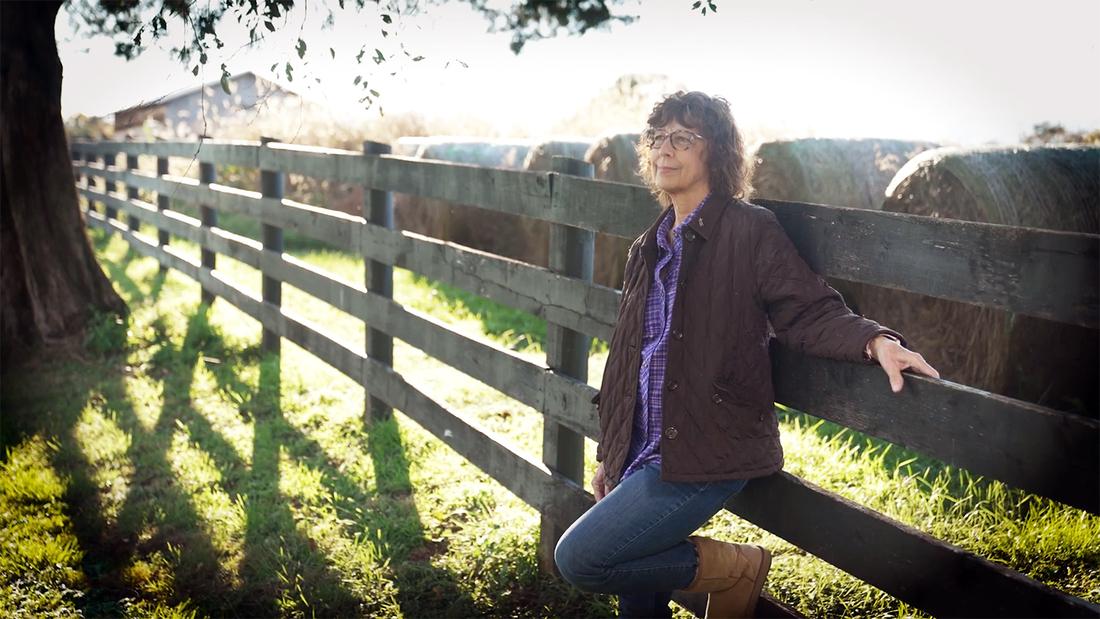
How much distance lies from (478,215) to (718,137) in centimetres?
832

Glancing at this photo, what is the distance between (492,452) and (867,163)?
13.8ft

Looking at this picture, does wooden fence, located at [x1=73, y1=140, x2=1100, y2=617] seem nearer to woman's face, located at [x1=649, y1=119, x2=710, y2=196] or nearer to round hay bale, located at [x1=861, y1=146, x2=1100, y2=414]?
woman's face, located at [x1=649, y1=119, x2=710, y2=196]

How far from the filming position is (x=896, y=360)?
7.48 feet

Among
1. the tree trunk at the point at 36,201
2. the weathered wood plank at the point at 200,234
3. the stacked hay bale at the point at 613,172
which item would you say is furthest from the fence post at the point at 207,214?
the stacked hay bale at the point at 613,172

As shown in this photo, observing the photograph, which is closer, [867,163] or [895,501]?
[895,501]

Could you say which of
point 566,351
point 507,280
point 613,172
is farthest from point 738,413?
point 613,172

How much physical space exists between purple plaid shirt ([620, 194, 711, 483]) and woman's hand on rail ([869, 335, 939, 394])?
0.57 meters

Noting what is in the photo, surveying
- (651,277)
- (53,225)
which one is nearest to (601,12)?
(651,277)

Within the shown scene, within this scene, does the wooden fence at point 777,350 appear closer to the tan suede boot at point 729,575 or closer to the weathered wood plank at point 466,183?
the weathered wood plank at point 466,183

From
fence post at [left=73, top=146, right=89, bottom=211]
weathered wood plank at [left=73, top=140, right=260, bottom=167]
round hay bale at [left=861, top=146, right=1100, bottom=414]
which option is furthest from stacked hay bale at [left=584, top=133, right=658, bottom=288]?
fence post at [left=73, top=146, right=89, bottom=211]

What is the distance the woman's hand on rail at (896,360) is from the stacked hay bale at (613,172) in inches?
230

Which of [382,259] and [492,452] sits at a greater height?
[382,259]

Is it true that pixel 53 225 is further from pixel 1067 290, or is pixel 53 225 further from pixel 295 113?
pixel 295 113

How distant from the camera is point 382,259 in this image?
5.21m
